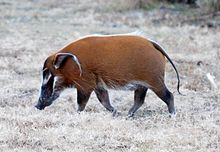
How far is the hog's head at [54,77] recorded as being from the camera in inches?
306

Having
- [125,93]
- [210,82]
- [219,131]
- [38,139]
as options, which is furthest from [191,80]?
[38,139]

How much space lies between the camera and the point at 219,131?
22.8 feet

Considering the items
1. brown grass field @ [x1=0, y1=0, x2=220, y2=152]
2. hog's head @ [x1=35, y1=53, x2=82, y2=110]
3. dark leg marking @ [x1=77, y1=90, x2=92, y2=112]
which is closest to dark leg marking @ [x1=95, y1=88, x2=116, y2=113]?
brown grass field @ [x1=0, y1=0, x2=220, y2=152]

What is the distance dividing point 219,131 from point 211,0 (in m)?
10.3

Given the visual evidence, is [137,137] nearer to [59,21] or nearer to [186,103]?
[186,103]

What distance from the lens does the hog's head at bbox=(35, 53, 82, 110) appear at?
306 inches

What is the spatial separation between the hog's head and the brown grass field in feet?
0.52

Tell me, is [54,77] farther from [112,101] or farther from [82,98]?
[112,101]

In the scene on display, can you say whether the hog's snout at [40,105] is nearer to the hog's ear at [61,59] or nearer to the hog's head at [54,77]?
the hog's head at [54,77]

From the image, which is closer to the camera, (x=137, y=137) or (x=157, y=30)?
(x=137, y=137)

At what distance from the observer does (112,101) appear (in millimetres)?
9102

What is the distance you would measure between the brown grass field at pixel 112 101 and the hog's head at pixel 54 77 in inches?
6.2

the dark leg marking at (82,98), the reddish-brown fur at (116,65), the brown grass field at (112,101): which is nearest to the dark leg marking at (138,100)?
the brown grass field at (112,101)

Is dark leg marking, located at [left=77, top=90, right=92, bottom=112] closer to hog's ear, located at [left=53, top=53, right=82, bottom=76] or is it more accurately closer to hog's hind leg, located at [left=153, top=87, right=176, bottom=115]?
hog's ear, located at [left=53, top=53, right=82, bottom=76]
